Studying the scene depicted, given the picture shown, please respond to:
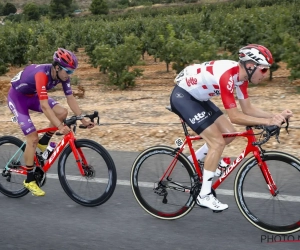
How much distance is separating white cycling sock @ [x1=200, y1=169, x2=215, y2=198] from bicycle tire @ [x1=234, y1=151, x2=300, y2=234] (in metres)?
0.25

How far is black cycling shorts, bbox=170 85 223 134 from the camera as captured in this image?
464cm

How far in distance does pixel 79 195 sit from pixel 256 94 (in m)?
8.12

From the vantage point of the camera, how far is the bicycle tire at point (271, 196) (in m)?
4.32

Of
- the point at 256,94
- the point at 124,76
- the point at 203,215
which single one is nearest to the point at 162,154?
the point at 203,215

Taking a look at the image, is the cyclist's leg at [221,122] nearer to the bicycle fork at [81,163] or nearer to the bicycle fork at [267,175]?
the bicycle fork at [267,175]

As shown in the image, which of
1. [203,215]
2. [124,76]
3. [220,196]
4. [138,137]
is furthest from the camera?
[124,76]

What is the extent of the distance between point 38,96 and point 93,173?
107 cm

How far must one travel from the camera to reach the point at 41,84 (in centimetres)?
517

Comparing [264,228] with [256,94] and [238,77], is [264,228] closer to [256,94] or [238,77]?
[238,77]

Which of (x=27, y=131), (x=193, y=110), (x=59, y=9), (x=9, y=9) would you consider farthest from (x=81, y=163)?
(x=9, y=9)

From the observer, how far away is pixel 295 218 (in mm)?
4414

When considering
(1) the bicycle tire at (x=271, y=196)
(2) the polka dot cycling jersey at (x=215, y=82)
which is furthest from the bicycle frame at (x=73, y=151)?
(1) the bicycle tire at (x=271, y=196)

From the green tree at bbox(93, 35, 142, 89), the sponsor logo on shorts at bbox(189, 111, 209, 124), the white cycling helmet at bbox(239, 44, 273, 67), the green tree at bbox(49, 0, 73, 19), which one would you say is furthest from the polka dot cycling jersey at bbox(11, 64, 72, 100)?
the green tree at bbox(49, 0, 73, 19)

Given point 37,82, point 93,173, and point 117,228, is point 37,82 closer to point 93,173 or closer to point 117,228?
point 93,173
